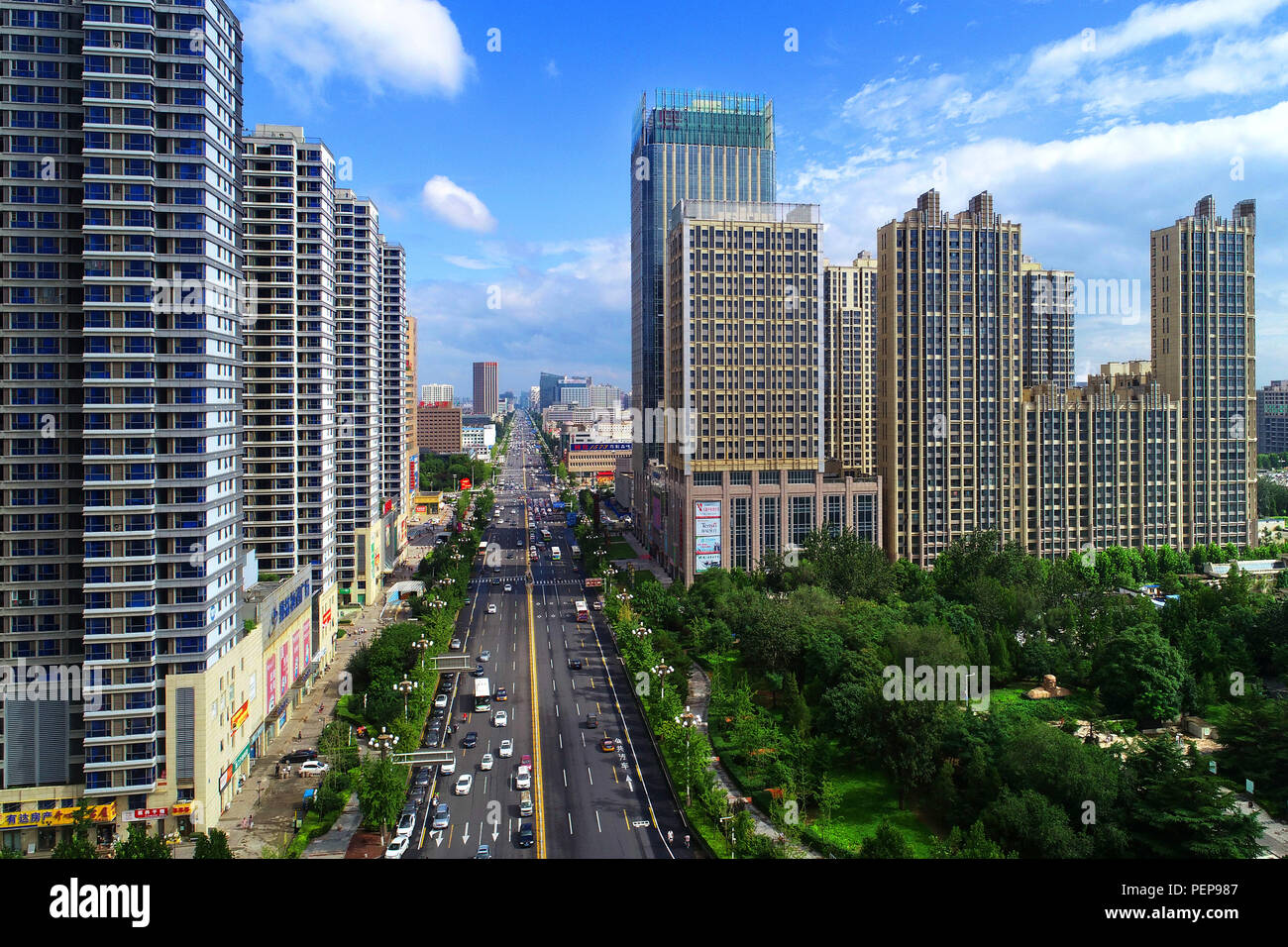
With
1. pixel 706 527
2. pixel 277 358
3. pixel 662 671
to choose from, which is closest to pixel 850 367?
pixel 706 527

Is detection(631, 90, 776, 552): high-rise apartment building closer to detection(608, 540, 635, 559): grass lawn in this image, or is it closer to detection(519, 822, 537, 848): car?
detection(608, 540, 635, 559): grass lawn

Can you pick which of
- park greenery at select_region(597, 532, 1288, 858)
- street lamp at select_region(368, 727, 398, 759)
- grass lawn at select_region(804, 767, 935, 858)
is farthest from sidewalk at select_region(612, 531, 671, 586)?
grass lawn at select_region(804, 767, 935, 858)

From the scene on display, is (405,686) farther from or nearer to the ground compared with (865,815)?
farther from the ground

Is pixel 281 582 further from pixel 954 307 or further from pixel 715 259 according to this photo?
pixel 954 307

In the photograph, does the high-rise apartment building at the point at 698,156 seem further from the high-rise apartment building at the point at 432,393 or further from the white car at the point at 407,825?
the high-rise apartment building at the point at 432,393

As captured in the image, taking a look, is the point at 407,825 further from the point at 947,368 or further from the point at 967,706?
the point at 947,368

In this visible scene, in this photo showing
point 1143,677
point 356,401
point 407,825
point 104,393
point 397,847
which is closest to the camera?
point 397,847
